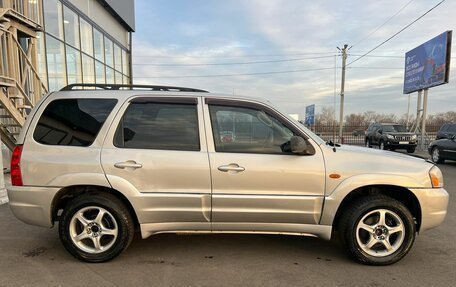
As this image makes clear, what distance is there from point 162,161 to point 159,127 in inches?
15.8

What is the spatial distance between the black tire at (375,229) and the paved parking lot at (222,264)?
0.11 m

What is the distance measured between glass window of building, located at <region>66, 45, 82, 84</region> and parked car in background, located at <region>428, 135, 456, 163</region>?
14.6 meters

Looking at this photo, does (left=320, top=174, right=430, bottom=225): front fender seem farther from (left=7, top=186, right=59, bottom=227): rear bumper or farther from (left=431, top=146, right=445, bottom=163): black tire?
(left=431, top=146, right=445, bottom=163): black tire

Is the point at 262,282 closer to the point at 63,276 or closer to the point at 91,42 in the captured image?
the point at 63,276

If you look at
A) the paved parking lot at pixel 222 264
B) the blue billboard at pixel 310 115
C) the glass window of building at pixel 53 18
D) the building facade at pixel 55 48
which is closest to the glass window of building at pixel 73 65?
the building facade at pixel 55 48

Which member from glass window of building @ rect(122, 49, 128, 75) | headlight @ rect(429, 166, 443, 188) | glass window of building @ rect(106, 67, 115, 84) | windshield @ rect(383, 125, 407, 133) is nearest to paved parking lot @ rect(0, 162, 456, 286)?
headlight @ rect(429, 166, 443, 188)

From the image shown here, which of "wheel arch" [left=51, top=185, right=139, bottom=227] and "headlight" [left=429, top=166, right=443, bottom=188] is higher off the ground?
"headlight" [left=429, top=166, right=443, bottom=188]

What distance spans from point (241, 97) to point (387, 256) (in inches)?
93.2

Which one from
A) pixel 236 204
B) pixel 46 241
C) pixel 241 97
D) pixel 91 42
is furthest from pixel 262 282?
pixel 91 42

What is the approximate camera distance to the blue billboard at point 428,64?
19.2m

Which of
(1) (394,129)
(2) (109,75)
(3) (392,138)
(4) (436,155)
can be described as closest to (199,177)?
(4) (436,155)

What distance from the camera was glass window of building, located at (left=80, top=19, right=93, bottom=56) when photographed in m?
15.3

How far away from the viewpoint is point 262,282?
10.9 feet

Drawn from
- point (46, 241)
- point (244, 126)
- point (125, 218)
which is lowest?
point (46, 241)
